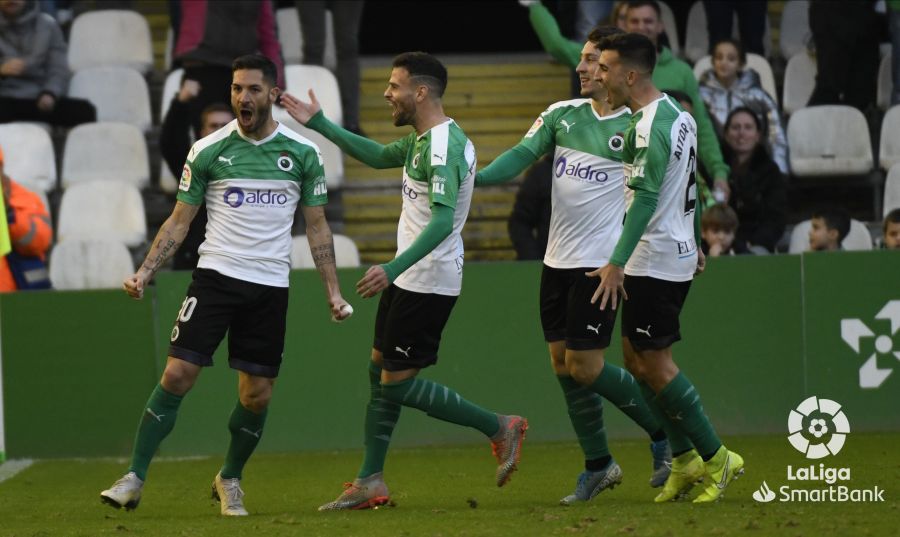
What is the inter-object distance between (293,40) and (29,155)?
2957 mm

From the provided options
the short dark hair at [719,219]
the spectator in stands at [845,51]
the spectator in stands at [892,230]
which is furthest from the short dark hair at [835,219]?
the spectator in stands at [845,51]

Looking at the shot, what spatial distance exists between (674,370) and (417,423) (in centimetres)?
354

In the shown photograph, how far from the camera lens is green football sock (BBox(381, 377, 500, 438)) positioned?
7.54 metres

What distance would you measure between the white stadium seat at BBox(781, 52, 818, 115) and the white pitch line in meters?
7.10

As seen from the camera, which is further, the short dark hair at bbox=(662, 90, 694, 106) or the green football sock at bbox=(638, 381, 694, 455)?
the short dark hair at bbox=(662, 90, 694, 106)

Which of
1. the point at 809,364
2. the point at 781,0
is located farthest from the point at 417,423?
the point at 781,0

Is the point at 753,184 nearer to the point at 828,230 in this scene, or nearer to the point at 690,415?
the point at 828,230

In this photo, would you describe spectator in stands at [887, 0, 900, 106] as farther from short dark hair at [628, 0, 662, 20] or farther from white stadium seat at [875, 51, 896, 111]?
short dark hair at [628, 0, 662, 20]

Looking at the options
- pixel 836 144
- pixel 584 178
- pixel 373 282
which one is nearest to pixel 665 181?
pixel 584 178

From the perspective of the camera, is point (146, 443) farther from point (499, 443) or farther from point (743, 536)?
point (743, 536)

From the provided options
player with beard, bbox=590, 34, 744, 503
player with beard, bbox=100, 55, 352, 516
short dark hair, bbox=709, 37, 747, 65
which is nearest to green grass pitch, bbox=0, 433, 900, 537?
player with beard, bbox=590, 34, 744, 503

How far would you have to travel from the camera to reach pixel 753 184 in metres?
11.7

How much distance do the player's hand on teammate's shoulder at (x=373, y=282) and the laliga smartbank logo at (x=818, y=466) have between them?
2105 mm

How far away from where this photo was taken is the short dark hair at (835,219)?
434 inches
